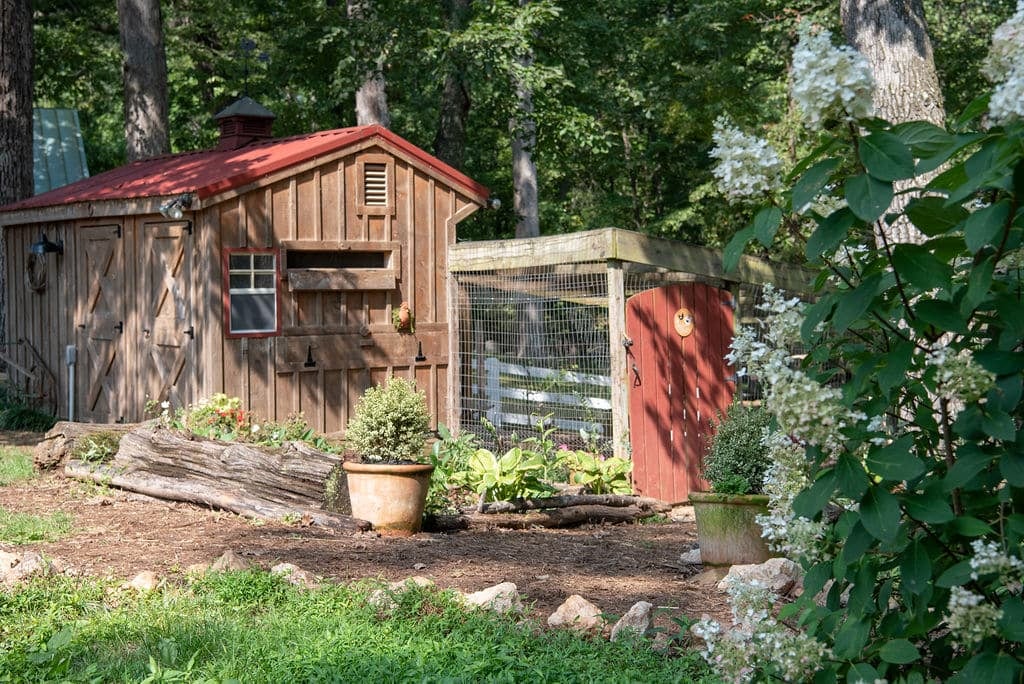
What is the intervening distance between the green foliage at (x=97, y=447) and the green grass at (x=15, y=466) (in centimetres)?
48

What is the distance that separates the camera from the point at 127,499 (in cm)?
903

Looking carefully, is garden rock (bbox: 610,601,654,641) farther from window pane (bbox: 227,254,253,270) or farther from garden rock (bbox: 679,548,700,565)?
window pane (bbox: 227,254,253,270)

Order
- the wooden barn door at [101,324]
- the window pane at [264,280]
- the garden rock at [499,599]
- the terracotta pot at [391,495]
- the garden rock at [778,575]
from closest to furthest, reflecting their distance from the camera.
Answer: the garden rock at [499,599] < the garden rock at [778,575] < the terracotta pot at [391,495] < the window pane at [264,280] < the wooden barn door at [101,324]

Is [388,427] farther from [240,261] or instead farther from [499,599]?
[240,261]

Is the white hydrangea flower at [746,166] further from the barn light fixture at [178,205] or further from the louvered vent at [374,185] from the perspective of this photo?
the louvered vent at [374,185]

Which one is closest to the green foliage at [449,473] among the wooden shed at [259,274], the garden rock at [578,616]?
the wooden shed at [259,274]

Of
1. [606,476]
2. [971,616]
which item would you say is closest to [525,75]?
[606,476]

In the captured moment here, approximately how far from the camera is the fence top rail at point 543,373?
10625mm

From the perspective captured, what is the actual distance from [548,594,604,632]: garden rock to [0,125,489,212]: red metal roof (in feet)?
22.8

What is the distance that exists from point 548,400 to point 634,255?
6.24 feet

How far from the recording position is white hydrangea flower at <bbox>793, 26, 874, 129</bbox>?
2.21 m

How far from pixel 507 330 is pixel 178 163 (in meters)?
5.03

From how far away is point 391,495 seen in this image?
809 centimetres

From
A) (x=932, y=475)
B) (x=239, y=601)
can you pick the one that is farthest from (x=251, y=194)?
(x=932, y=475)
